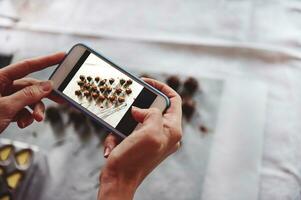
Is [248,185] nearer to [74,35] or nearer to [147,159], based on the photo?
[147,159]

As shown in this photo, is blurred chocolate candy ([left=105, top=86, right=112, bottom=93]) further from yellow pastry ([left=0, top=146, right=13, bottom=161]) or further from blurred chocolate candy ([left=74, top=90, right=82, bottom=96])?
yellow pastry ([left=0, top=146, right=13, bottom=161])

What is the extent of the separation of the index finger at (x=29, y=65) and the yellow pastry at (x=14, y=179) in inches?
4.7

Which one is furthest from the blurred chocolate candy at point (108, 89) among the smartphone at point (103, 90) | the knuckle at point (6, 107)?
the knuckle at point (6, 107)

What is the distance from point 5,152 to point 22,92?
133 millimetres

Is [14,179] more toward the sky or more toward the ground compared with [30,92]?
more toward the ground

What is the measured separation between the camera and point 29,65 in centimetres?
45

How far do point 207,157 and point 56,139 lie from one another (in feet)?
0.66

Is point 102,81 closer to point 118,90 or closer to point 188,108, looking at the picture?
point 118,90

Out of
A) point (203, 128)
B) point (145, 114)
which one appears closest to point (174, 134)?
point (145, 114)

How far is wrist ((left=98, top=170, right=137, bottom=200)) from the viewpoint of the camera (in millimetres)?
354

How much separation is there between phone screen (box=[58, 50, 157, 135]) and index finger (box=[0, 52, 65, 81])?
3 cm

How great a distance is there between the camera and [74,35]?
2.01ft

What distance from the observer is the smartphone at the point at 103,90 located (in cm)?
42

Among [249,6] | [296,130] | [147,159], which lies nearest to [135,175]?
[147,159]
